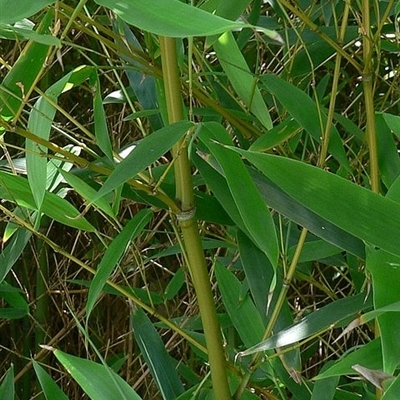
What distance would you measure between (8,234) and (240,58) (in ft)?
0.95

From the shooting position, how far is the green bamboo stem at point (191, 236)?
569 millimetres

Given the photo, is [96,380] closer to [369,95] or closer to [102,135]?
[102,135]

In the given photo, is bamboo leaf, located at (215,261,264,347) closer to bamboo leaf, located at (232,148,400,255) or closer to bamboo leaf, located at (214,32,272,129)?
bamboo leaf, located at (214,32,272,129)

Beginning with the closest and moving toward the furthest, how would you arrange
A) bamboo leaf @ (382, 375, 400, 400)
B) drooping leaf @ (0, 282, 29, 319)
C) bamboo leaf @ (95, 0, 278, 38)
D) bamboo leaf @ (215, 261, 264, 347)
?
bamboo leaf @ (95, 0, 278, 38) < bamboo leaf @ (382, 375, 400, 400) < bamboo leaf @ (215, 261, 264, 347) < drooping leaf @ (0, 282, 29, 319)

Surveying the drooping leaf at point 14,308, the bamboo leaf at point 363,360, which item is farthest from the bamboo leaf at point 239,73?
the drooping leaf at point 14,308

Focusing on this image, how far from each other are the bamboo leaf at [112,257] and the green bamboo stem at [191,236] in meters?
Result: 0.06

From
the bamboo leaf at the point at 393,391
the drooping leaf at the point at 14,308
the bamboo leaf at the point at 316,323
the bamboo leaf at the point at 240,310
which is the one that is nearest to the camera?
the bamboo leaf at the point at 393,391

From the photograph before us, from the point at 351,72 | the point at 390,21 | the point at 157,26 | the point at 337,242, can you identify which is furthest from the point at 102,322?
the point at 157,26

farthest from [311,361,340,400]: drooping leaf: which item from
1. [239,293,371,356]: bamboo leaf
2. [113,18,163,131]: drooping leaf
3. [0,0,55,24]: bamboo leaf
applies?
[0,0,55,24]: bamboo leaf

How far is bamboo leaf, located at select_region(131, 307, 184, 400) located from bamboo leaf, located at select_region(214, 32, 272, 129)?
22cm

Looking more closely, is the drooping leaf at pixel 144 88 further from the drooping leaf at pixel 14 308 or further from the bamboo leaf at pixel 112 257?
the drooping leaf at pixel 14 308

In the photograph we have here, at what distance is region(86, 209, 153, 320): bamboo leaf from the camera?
0.62 meters

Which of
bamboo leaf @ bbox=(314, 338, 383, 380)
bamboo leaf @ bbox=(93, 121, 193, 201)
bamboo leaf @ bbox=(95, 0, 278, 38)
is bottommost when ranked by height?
bamboo leaf @ bbox=(314, 338, 383, 380)

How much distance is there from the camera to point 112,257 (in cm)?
64
